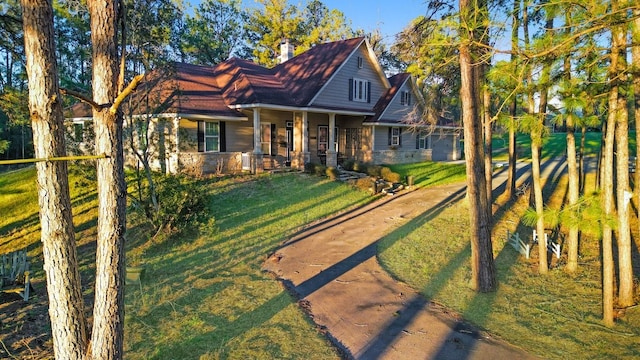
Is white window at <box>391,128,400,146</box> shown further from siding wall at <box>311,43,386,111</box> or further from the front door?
the front door

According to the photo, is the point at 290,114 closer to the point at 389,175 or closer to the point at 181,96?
the point at 181,96

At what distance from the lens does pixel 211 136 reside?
18609mm

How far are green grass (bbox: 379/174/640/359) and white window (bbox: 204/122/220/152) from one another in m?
10.5

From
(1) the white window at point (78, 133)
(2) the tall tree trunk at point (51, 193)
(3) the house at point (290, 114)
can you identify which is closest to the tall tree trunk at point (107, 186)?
(2) the tall tree trunk at point (51, 193)

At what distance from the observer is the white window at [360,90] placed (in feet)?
76.8

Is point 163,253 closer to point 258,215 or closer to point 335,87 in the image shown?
point 258,215

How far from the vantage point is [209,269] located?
8.98 meters

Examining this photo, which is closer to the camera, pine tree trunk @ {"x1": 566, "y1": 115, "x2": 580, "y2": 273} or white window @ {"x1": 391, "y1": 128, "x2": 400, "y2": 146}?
pine tree trunk @ {"x1": 566, "y1": 115, "x2": 580, "y2": 273}

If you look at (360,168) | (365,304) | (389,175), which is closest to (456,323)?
(365,304)

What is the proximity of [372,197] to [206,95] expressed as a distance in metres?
10.2

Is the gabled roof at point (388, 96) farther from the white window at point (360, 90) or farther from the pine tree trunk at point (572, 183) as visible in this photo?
the pine tree trunk at point (572, 183)

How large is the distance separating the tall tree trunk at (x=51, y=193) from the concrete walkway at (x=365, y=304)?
11.1ft

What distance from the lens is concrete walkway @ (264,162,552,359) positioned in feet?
18.4

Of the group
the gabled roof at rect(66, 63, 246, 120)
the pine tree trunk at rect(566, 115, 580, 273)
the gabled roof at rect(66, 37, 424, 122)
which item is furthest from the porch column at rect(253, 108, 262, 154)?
the pine tree trunk at rect(566, 115, 580, 273)
